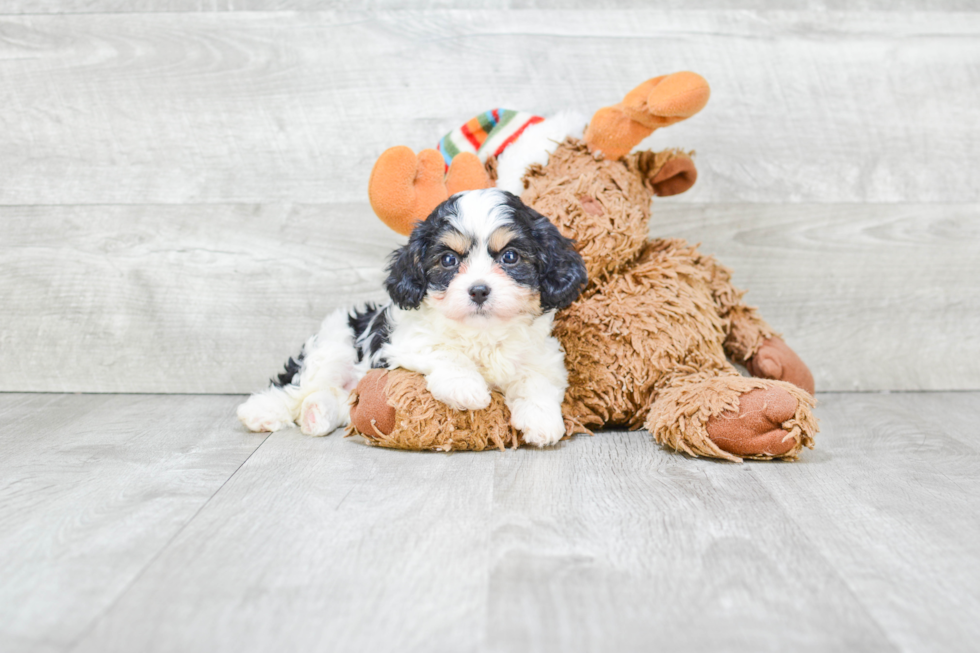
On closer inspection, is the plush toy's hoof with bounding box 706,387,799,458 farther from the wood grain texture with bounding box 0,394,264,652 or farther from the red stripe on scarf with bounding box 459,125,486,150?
the wood grain texture with bounding box 0,394,264,652

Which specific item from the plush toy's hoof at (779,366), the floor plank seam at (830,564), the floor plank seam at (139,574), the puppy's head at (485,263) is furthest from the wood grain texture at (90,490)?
the plush toy's hoof at (779,366)

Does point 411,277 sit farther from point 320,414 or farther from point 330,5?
point 330,5

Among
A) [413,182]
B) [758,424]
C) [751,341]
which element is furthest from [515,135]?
[758,424]

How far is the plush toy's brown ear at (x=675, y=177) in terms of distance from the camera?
1.92 meters

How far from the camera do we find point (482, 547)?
1.22 metres

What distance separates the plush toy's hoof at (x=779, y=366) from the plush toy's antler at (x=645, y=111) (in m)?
0.64

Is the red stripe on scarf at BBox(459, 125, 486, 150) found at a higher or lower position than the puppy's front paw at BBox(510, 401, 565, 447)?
higher

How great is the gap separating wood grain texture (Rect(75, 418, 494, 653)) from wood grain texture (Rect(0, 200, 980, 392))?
86 centimetres

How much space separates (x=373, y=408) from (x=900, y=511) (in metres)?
1.07

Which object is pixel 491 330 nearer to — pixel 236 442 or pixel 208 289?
pixel 236 442

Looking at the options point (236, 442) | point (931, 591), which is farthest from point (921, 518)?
point (236, 442)

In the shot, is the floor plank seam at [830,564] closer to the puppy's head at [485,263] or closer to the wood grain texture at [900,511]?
the wood grain texture at [900,511]

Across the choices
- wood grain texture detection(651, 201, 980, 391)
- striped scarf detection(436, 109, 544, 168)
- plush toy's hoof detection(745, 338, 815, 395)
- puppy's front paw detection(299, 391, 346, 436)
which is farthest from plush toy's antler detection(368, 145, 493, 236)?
plush toy's hoof detection(745, 338, 815, 395)

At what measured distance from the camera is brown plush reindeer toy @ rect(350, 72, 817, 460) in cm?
167
